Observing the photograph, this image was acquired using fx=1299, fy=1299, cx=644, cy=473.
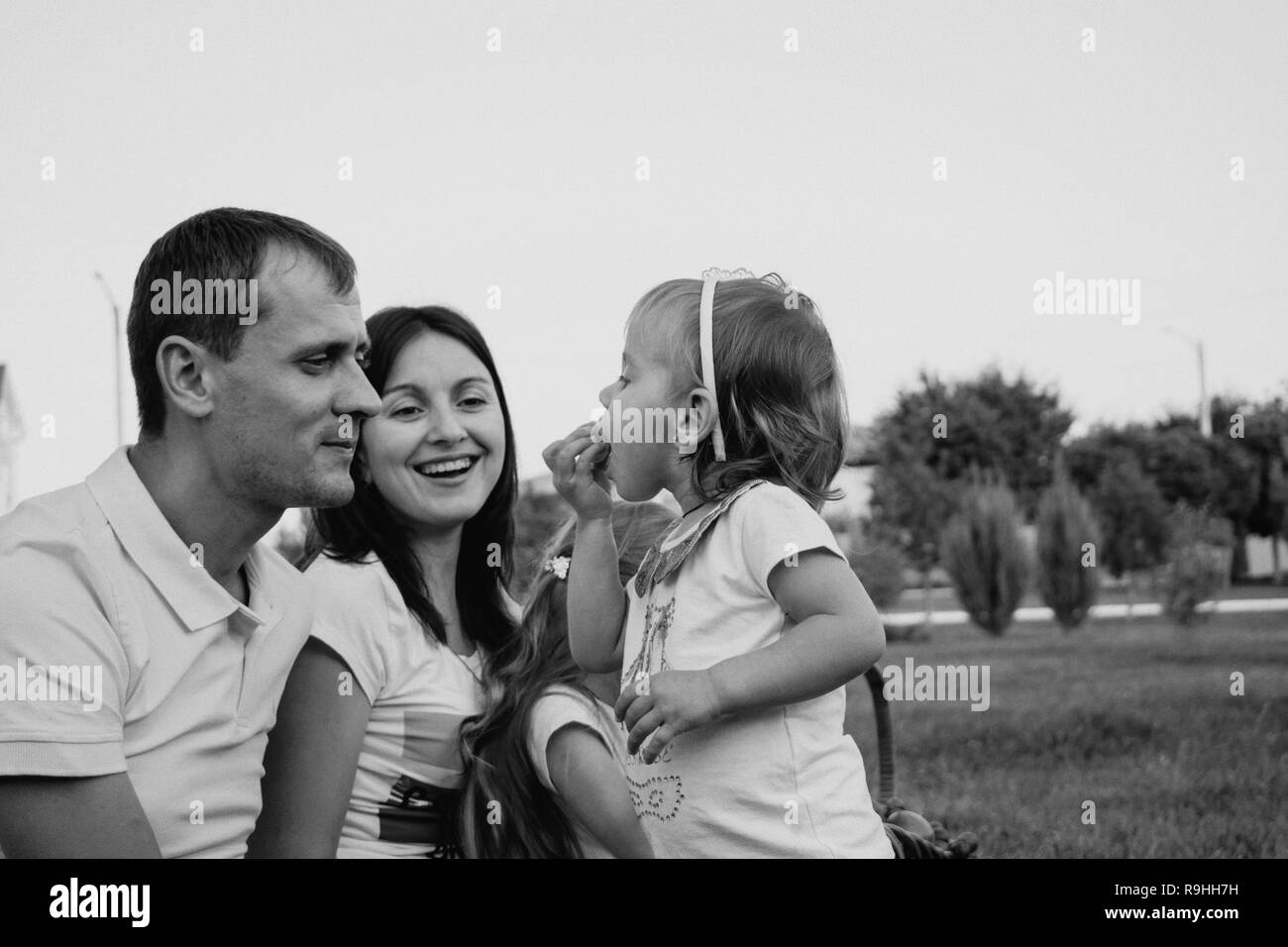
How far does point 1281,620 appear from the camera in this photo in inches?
508

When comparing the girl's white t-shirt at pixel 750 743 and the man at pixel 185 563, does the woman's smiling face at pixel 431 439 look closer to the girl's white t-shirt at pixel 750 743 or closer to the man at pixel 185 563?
the man at pixel 185 563

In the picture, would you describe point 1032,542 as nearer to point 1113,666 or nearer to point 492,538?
point 1113,666

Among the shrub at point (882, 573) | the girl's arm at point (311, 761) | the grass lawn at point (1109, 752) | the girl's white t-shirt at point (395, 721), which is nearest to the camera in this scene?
the girl's arm at point (311, 761)

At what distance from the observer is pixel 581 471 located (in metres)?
2.44

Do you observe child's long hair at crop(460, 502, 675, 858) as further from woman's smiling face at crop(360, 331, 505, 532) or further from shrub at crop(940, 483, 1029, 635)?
shrub at crop(940, 483, 1029, 635)

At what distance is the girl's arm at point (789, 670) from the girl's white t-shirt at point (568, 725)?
387 mm

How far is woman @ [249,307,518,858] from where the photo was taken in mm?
2477

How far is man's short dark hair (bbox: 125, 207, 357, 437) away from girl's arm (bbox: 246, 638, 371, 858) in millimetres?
560

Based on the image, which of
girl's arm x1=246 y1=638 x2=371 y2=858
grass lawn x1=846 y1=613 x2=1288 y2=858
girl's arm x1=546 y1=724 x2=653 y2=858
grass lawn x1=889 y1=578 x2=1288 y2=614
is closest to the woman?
girl's arm x1=246 y1=638 x2=371 y2=858

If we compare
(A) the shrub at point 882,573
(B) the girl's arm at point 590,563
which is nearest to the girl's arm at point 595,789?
(B) the girl's arm at point 590,563

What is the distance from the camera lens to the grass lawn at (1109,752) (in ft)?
16.9

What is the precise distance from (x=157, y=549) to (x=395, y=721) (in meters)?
0.59

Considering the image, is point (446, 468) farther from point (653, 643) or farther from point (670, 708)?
point (670, 708)
